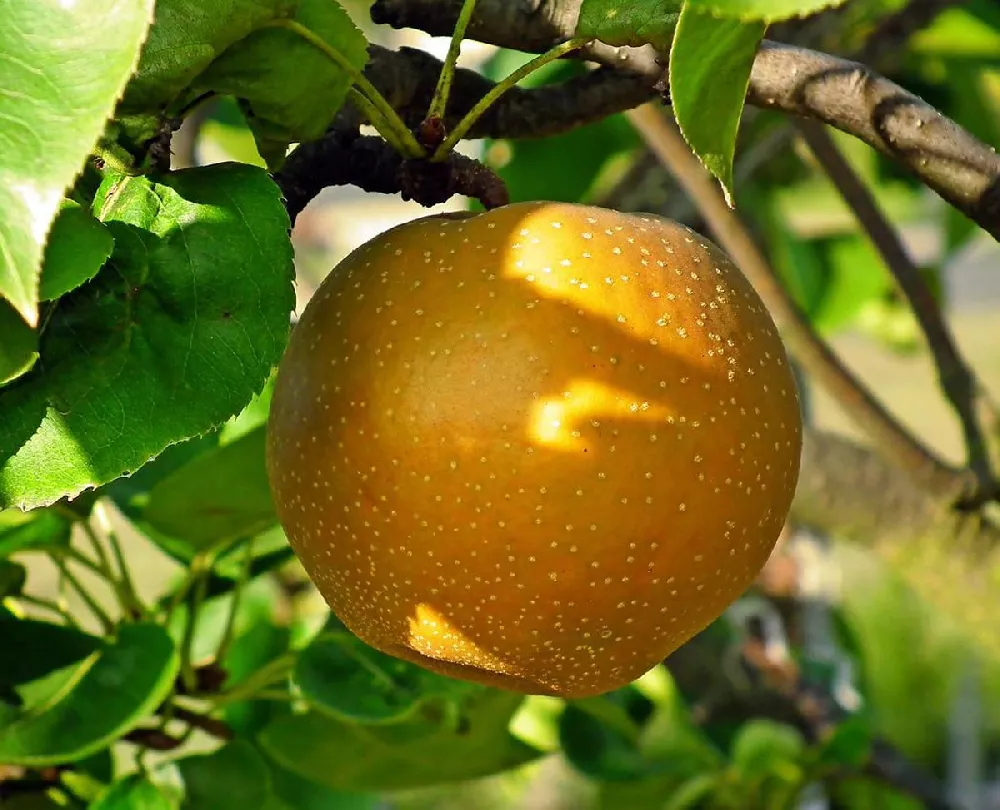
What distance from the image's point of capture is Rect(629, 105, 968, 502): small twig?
0.98 metres

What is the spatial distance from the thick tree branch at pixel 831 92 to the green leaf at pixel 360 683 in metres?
0.30

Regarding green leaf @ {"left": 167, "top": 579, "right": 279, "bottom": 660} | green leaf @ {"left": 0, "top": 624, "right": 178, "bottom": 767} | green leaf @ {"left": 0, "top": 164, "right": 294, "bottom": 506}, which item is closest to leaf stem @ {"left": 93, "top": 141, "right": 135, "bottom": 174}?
green leaf @ {"left": 0, "top": 164, "right": 294, "bottom": 506}

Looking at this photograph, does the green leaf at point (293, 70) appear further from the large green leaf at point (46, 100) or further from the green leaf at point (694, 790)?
the green leaf at point (694, 790)

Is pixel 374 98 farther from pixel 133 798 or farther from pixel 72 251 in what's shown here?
pixel 133 798

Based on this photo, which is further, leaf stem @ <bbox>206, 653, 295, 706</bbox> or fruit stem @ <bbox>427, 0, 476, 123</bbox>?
leaf stem @ <bbox>206, 653, 295, 706</bbox>

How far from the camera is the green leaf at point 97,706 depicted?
0.52 m

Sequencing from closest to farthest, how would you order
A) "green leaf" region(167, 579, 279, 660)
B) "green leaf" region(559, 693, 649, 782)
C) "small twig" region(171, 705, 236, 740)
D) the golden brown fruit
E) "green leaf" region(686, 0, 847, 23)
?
1. "green leaf" region(686, 0, 847, 23)
2. the golden brown fruit
3. "small twig" region(171, 705, 236, 740)
4. "green leaf" region(167, 579, 279, 660)
5. "green leaf" region(559, 693, 649, 782)

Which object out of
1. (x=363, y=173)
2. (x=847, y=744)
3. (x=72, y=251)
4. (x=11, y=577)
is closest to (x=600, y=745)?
(x=847, y=744)

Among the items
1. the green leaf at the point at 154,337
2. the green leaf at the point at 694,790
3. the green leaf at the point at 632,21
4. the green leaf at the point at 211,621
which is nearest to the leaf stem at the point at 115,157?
the green leaf at the point at 154,337

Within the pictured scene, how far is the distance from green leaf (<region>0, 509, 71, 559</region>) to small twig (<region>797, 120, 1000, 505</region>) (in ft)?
1.87

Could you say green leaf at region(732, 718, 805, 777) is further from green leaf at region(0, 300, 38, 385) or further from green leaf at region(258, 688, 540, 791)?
green leaf at region(0, 300, 38, 385)

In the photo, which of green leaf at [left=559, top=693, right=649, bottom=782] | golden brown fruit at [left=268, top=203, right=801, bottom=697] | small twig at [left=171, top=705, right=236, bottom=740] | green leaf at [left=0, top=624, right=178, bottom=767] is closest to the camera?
golden brown fruit at [left=268, top=203, right=801, bottom=697]

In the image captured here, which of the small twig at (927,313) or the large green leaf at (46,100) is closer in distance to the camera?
the large green leaf at (46,100)

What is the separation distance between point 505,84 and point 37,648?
0.34m
